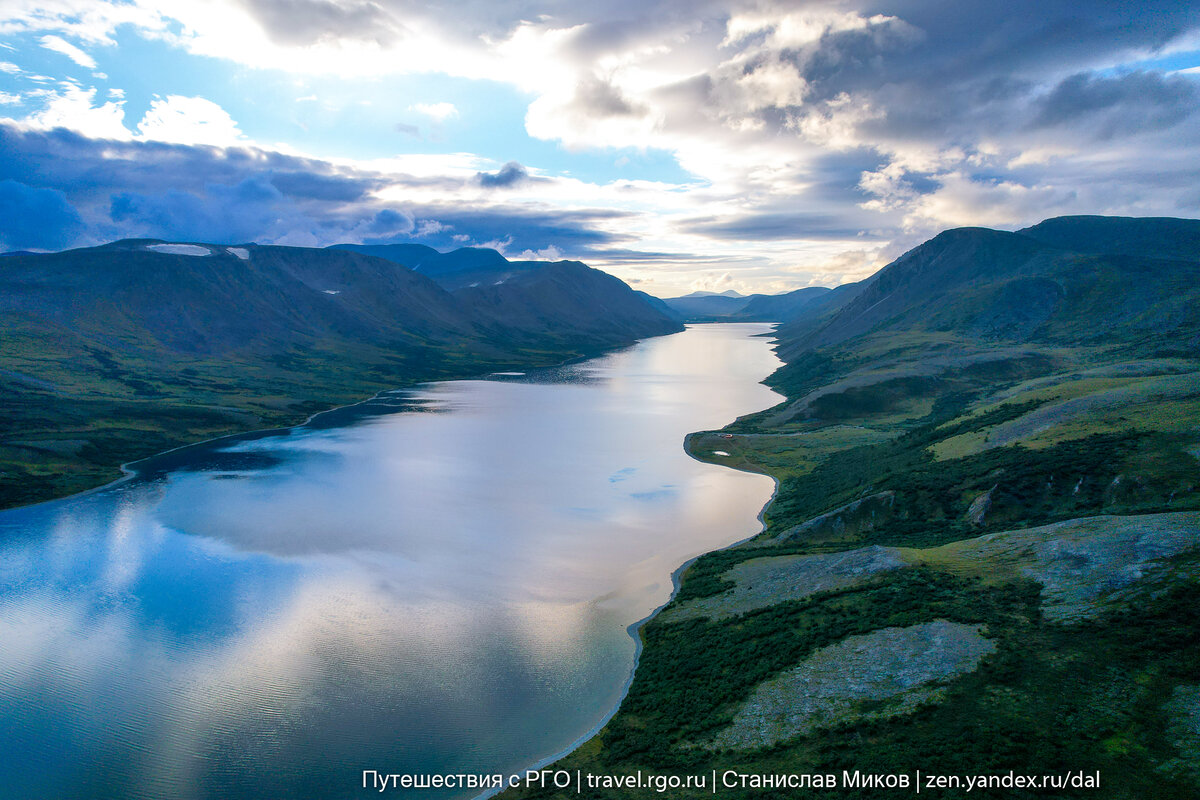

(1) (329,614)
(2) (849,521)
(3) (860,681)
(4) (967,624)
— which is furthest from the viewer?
(2) (849,521)

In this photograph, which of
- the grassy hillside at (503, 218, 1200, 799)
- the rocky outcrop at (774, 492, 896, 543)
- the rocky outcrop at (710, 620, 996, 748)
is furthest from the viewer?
the rocky outcrop at (774, 492, 896, 543)

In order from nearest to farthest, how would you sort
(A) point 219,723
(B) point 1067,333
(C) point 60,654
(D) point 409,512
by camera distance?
1. (A) point 219,723
2. (C) point 60,654
3. (D) point 409,512
4. (B) point 1067,333

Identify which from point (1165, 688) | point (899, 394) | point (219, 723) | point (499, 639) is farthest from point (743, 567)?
point (899, 394)

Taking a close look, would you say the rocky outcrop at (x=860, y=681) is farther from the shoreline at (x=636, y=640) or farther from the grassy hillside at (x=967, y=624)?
the shoreline at (x=636, y=640)

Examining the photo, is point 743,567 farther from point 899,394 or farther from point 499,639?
point 899,394

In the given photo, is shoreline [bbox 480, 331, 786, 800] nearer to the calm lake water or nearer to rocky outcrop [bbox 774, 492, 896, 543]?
the calm lake water

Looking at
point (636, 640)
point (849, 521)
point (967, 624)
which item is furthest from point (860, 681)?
point (849, 521)

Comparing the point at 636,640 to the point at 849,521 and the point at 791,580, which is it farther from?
the point at 849,521

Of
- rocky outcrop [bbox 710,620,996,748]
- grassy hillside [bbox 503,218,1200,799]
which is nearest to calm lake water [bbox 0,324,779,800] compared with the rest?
grassy hillside [bbox 503,218,1200,799]
